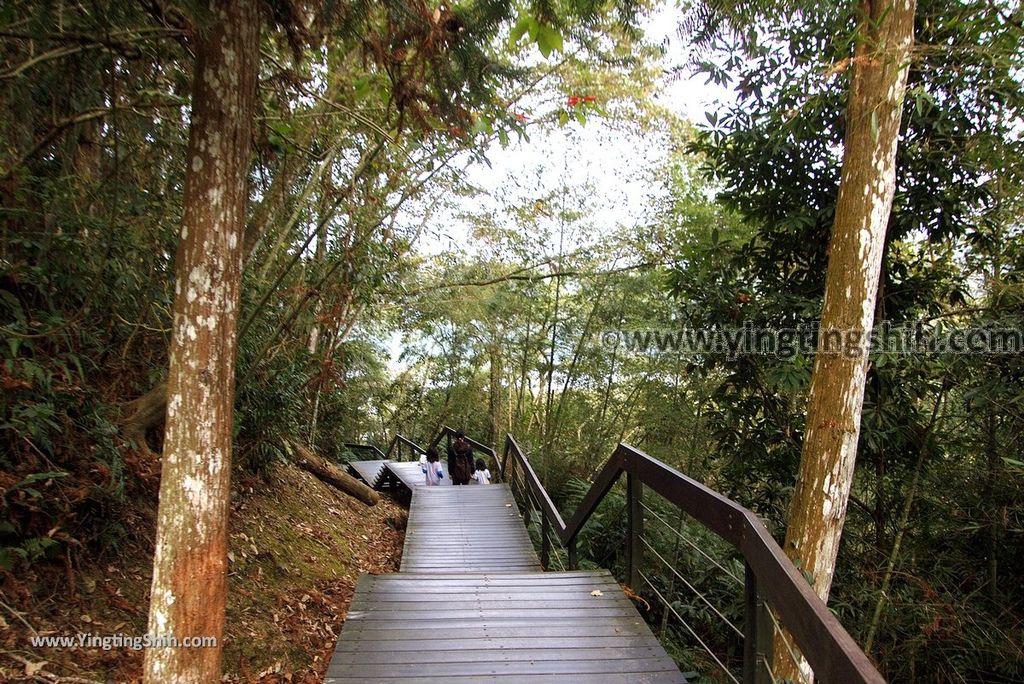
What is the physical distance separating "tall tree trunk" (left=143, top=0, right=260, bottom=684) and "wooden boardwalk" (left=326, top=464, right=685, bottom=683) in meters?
0.68

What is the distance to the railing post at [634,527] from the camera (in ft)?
11.3

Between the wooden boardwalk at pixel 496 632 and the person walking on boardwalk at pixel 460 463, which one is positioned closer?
the wooden boardwalk at pixel 496 632

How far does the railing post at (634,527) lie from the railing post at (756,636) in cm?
135

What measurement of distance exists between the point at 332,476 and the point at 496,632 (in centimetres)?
612

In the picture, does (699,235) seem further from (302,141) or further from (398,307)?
(398,307)

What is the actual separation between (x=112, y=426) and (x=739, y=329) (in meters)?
4.57

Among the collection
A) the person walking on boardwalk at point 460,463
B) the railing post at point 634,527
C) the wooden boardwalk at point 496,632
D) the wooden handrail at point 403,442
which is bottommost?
the wooden handrail at point 403,442

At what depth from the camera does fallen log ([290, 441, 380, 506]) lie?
8203 millimetres

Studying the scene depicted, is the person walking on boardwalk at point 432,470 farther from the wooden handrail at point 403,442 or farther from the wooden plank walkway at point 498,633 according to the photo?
Answer: the wooden plank walkway at point 498,633

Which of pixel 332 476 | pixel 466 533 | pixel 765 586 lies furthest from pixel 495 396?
pixel 765 586

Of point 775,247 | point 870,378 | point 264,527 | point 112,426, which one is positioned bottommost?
point 264,527

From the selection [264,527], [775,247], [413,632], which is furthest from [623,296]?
[413,632]

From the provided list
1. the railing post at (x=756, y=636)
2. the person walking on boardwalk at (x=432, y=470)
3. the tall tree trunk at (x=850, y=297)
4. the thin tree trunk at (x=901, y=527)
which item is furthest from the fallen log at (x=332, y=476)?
the railing post at (x=756, y=636)

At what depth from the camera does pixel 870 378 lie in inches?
189
